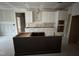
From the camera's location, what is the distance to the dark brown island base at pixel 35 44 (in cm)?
271

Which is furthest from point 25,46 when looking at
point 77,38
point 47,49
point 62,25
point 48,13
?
point 77,38

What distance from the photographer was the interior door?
3.68 metres

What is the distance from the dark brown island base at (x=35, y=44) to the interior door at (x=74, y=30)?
1250mm

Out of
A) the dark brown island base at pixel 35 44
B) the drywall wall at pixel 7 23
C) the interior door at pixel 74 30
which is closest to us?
the dark brown island base at pixel 35 44

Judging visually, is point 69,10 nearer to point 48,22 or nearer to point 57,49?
point 48,22

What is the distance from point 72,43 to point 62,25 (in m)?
1.01

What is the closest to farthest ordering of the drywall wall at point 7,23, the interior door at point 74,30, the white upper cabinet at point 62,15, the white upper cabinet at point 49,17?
1. the drywall wall at point 7,23
2. the interior door at point 74,30
3. the white upper cabinet at point 49,17
4. the white upper cabinet at point 62,15

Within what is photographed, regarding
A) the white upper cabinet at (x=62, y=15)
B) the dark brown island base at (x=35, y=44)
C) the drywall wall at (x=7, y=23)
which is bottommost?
the dark brown island base at (x=35, y=44)

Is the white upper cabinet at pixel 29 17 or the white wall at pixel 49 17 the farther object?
the white wall at pixel 49 17

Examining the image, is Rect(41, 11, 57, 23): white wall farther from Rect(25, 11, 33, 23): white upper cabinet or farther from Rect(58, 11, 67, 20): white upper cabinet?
Rect(25, 11, 33, 23): white upper cabinet

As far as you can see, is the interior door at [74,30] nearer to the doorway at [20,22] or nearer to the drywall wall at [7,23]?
the doorway at [20,22]

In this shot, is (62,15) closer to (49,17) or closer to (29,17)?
(49,17)

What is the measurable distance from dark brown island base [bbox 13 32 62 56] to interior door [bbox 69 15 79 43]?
1.25 meters

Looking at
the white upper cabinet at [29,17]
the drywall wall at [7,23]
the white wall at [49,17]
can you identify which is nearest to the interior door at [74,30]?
the white wall at [49,17]
